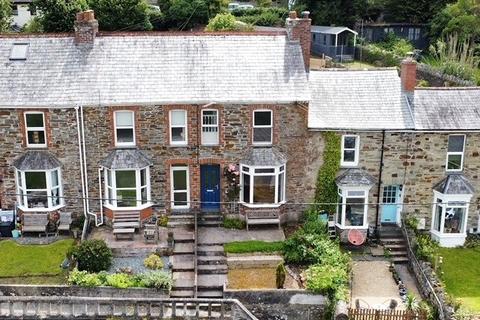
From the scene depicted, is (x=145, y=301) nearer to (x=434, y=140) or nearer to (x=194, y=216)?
(x=194, y=216)

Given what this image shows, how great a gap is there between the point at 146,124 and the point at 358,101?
9.90 metres

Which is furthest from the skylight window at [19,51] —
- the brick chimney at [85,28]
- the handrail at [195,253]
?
the handrail at [195,253]

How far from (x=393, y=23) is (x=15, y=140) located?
200ft

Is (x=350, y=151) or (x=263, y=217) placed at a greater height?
(x=350, y=151)

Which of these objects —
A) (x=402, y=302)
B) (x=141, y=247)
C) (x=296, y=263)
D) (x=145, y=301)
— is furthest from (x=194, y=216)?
(x=402, y=302)

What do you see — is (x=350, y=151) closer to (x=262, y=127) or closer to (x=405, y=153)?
(x=405, y=153)

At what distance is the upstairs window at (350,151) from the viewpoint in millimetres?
29953

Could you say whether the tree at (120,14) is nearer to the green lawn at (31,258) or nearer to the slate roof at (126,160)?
the slate roof at (126,160)

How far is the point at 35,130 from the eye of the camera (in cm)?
2916

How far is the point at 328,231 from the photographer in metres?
30.2

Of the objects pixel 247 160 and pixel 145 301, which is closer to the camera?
pixel 145 301

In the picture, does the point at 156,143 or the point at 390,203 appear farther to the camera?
the point at 390,203

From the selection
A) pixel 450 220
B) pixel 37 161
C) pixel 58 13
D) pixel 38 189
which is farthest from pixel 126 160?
pixel 58 13

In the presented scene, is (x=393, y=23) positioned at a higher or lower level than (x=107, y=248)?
higher
